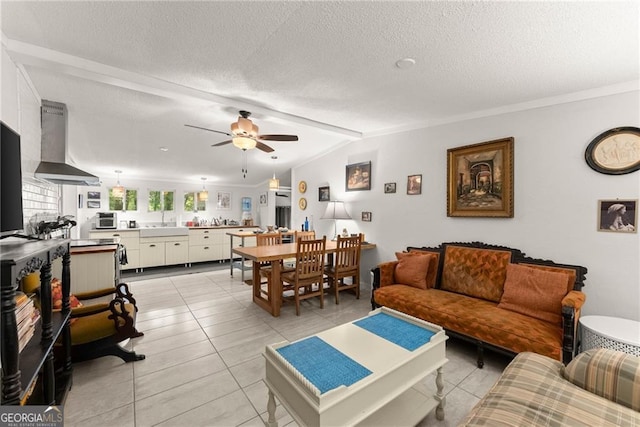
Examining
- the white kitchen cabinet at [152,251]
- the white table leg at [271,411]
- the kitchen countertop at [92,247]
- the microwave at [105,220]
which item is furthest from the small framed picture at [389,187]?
the microwave at [105,220]

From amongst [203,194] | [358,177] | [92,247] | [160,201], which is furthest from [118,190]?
[358,177]

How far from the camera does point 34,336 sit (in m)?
1.59

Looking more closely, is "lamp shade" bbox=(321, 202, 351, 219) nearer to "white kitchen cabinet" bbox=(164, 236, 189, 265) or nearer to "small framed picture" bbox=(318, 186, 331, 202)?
"small framed picture" bbox=(318, 186, 331, 202)

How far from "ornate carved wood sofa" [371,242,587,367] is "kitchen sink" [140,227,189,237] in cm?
487

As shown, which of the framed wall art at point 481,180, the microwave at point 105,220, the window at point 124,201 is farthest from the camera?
the window at point 124,201

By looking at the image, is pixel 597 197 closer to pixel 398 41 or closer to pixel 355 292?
pixel 398 41

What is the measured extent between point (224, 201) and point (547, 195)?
7.06 meters

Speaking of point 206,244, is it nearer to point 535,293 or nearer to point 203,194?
point 203,194

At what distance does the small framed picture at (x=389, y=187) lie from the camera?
162 inches

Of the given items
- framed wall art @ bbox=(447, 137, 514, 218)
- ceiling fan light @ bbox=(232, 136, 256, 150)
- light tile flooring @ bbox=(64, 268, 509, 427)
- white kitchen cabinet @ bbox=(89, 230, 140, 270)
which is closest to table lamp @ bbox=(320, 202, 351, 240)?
light tile flooring @ bbox=(64, 268, 509, 427)

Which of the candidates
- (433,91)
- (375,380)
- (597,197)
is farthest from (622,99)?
(375,380)

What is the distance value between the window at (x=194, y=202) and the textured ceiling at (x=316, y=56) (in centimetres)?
347

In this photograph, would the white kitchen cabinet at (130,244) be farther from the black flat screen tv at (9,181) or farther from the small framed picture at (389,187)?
the small framed picture at (389,187)

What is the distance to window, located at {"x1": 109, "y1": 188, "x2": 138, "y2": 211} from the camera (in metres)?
6.06
